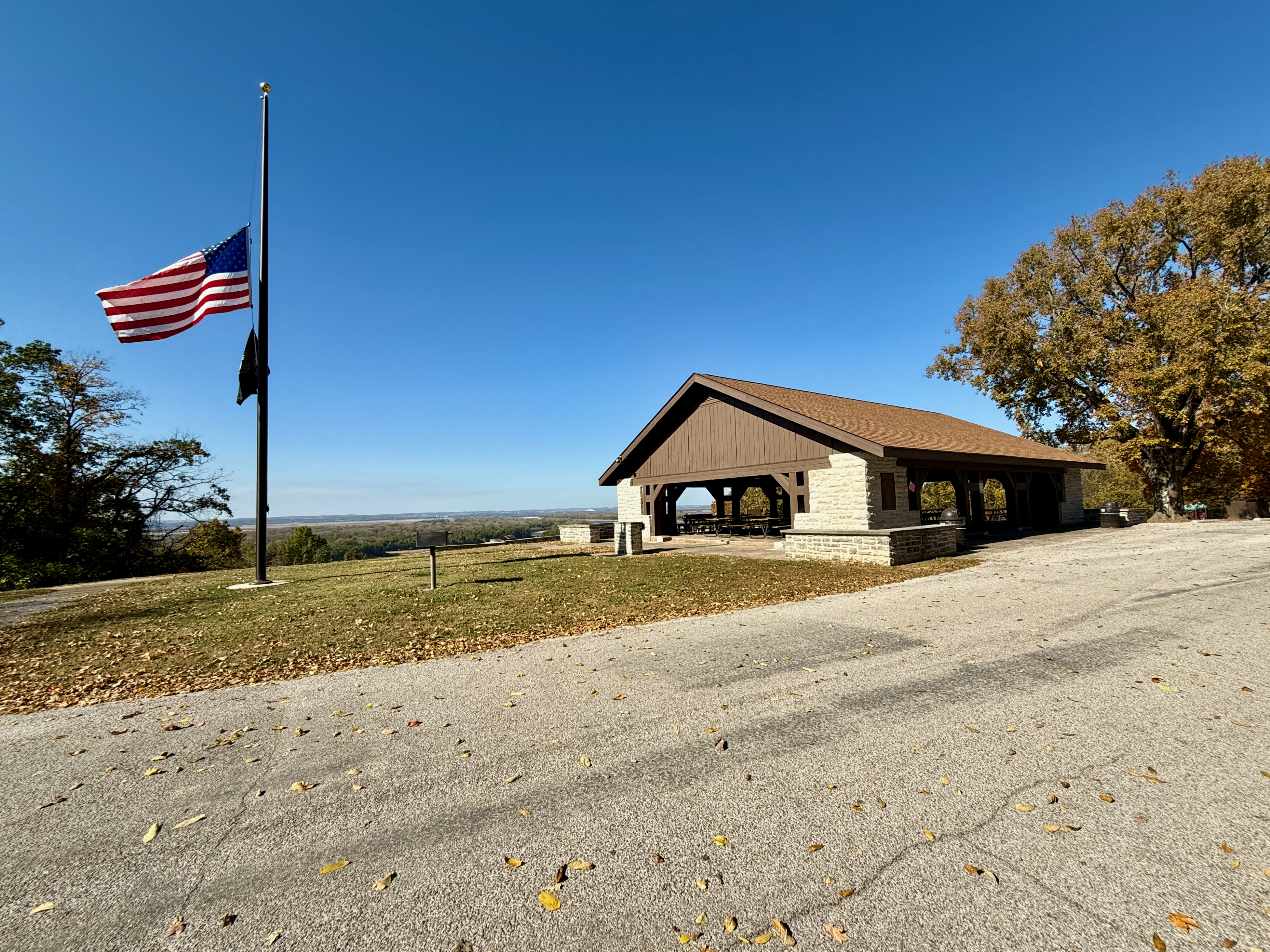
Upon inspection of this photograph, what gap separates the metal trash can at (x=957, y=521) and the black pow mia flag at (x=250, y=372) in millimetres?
19067

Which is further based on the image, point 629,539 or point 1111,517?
point 1111,517

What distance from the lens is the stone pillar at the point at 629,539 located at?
18188mm

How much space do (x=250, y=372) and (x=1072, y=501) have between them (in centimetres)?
3375

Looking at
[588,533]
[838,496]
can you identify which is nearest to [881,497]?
[838,496]

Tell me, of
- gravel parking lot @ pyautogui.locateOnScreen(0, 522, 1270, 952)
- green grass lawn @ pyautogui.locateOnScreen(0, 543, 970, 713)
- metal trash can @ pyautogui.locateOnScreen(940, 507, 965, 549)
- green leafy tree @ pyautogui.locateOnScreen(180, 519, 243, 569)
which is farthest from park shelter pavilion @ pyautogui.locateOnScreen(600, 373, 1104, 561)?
green leafy tree @ pyautogui.locateOnScreen(180, 519, 243, 569)

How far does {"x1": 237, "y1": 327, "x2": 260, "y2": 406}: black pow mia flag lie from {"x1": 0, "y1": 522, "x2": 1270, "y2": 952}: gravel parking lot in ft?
29.1

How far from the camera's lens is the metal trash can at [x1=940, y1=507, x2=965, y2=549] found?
55.8ft

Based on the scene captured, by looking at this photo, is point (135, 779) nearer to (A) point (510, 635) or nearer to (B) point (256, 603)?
(A) point (510, 635)

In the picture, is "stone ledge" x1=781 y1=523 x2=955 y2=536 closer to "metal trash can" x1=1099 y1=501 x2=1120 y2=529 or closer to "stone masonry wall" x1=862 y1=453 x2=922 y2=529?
"stone masonry wall" x1=862 y1=453 x2=922 y2=529

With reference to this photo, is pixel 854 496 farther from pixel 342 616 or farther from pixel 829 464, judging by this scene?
pixel 342 616

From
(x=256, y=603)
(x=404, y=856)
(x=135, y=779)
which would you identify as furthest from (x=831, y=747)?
(x=256, y=603)

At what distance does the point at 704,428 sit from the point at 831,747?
18700mm

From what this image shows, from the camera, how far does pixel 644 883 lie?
2.53 meters

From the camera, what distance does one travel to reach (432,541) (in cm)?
1147
